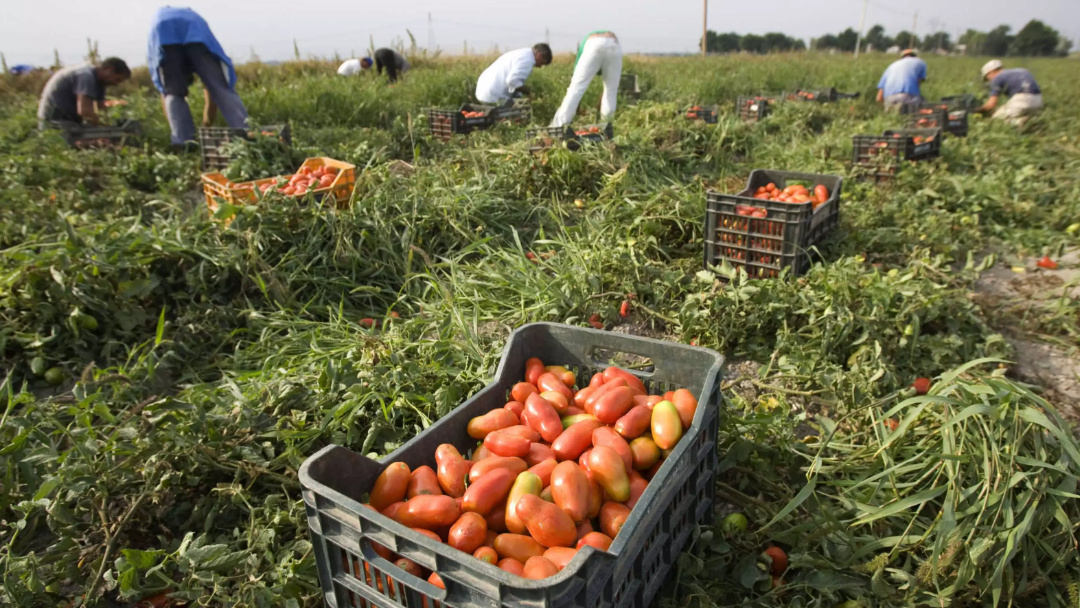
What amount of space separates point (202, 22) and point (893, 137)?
21.7 ft

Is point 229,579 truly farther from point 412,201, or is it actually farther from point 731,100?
point 731,100

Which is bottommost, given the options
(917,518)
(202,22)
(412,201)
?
(917,518)

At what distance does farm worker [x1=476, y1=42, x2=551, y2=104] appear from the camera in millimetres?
7605

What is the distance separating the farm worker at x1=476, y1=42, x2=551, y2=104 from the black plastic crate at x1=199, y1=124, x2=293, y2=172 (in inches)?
115

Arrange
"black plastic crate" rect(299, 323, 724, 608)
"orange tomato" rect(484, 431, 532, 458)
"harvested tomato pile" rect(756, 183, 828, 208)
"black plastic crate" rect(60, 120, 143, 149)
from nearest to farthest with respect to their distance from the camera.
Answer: "black plastic crate" rect(299, 323, 724, 608)
"orange tomato" rect(484, 431, 532, 458)
"harvested tomato pile" rect(756, 183, 828, 208)
"black plastic crate" rect(60, 120, 143, 149)

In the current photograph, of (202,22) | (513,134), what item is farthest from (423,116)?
(202,22)

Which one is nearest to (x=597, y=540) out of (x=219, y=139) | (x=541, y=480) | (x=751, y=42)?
(x=541, y=480)

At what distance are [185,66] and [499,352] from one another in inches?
223

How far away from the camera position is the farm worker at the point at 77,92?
20.7 feet

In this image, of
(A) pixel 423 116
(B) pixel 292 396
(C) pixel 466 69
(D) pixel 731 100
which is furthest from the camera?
(D) pixel 731 100

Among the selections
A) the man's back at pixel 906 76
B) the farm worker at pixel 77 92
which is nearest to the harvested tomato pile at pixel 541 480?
the farm worker at pixel 77 92

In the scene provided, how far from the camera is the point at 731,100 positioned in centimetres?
1195

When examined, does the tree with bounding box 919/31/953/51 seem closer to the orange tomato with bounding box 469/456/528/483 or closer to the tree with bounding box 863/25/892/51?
the tree with bounding box 863/25/892/51

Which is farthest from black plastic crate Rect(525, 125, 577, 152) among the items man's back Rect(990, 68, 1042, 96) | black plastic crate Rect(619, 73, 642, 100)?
man's back Rect(990, 68, 1042, 96)
